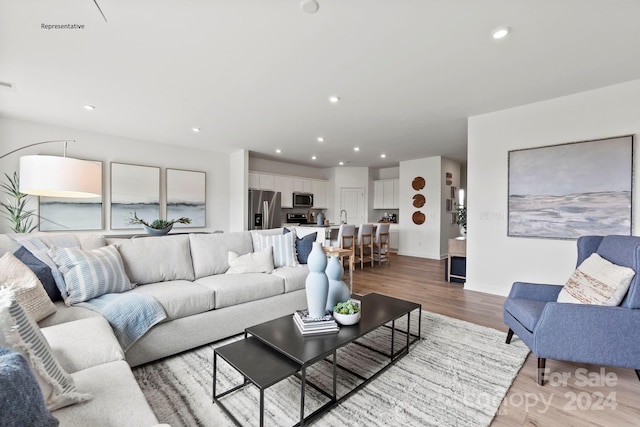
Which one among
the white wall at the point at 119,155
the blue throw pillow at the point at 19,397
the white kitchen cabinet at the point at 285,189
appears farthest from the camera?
the white kitchen cabinet at the point at 285,189

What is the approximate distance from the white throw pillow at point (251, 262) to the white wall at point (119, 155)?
3.50m

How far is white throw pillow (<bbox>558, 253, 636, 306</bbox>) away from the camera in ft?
5.90

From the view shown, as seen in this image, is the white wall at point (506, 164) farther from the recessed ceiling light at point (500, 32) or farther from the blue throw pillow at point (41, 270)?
the blue throw pillow at point (41, 270)

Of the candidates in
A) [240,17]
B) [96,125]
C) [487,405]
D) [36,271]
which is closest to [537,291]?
[487,405]

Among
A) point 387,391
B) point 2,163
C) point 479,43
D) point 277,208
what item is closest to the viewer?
point 387,391

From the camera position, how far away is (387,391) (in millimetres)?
1780

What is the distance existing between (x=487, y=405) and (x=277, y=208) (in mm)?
5975

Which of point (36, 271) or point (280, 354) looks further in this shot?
point (36, 271)

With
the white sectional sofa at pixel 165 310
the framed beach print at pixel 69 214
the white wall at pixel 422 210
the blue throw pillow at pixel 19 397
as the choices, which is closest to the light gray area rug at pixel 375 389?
the white sectional sofa at pixel 165 310

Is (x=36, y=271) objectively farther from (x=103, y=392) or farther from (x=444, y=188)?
(x=444, y=188)

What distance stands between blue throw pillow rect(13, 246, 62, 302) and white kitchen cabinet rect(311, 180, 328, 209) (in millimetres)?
6519

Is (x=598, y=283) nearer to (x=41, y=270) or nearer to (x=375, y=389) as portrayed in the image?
(x=375, y=389)

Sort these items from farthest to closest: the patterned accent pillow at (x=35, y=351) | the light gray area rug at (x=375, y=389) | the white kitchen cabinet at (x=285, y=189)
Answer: the white kitchen cabinet at (x=285, y=189)
the light gray area rug at (x=375, y=389)
the patterned accent pillow at (x=35, y=351)

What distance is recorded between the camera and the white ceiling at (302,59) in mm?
1938
